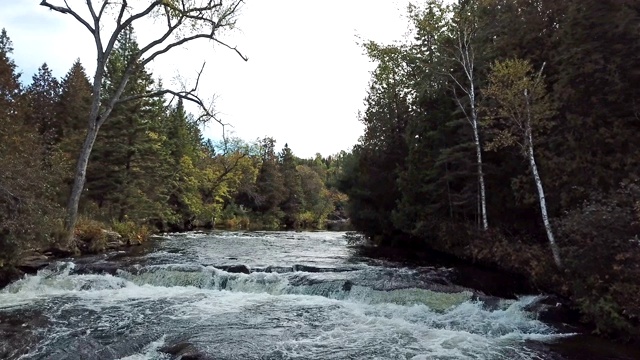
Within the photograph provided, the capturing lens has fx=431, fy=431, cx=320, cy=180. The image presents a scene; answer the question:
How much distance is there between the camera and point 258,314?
33.8 feet

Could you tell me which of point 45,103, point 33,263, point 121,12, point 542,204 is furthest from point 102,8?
point 45,103

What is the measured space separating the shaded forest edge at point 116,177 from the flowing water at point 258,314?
2156 millimetres

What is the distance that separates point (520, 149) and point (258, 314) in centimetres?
1121

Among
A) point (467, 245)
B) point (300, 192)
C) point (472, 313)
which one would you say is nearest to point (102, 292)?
point (472, 313)

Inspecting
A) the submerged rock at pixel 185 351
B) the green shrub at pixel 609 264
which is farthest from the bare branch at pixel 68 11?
the green shrub at pixel 609 264

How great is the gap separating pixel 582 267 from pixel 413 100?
17.2 meters

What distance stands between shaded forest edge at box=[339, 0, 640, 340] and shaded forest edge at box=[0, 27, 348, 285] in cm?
597

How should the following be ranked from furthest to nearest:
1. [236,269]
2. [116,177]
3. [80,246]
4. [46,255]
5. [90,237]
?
[116,177] → [90,237] → [80,246] → [46,255] → [236,269]

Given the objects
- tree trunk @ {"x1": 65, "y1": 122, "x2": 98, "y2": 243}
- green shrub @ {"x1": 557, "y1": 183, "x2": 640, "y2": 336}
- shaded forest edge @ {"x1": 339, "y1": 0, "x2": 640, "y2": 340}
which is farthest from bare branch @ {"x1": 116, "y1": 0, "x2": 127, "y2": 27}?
green shrub @ {"x1": 557, "y1": 183, "x2": 640, "y2": 336}

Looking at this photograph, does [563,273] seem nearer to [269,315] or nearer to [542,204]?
[542,204]

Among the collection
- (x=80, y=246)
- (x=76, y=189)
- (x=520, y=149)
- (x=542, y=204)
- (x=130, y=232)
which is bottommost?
(x=80, y=246)

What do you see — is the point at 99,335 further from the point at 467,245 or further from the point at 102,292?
the point at 467,245

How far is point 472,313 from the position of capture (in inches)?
395

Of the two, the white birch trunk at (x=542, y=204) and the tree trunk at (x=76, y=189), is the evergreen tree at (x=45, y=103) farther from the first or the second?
the white birch trunk at (x=542, y=204)
